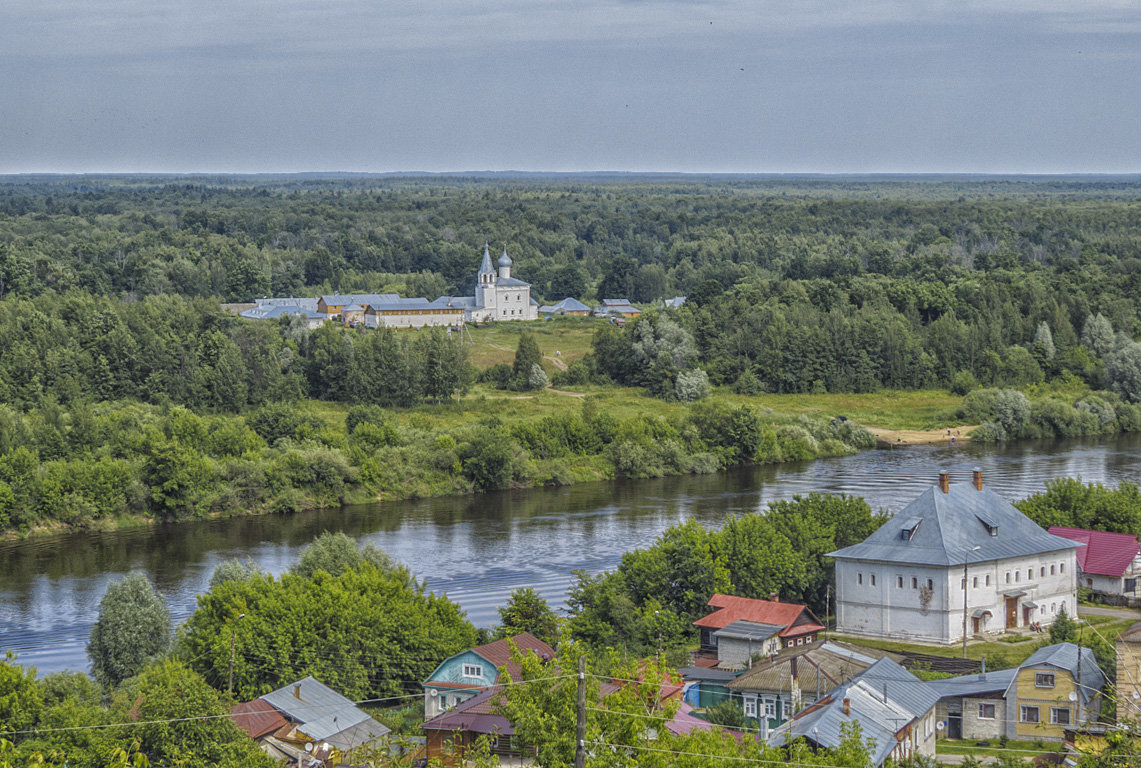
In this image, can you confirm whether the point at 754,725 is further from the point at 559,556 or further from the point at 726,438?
the point at 726,438

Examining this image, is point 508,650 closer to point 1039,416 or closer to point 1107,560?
point 1107,560

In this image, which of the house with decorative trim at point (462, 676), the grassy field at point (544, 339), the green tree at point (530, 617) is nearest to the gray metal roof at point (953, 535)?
the green tree at point (530, 617)

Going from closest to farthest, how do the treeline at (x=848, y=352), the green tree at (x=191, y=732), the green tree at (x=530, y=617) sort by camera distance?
the green tree at (x=191, y=732)
the green tree at (x=530, y=617)
the treeline at (x=848, y=352)

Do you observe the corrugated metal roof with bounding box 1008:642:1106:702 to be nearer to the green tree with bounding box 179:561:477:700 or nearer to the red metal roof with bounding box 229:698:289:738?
the green tree with bounding box 179:561:477:700

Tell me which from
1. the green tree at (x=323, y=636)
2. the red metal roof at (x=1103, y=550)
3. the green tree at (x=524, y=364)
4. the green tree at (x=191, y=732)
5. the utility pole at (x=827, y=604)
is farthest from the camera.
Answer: the green tree at (x=524, y=364)

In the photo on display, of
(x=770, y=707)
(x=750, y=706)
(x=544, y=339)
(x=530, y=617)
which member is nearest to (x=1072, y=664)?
(x=770, y=707)

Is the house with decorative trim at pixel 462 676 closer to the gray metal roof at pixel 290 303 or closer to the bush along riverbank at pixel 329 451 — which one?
the bush along riverbank at pixel 329 451

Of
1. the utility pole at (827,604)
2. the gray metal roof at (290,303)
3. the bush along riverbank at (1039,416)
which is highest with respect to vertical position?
the gray metal roof at (290,303)
